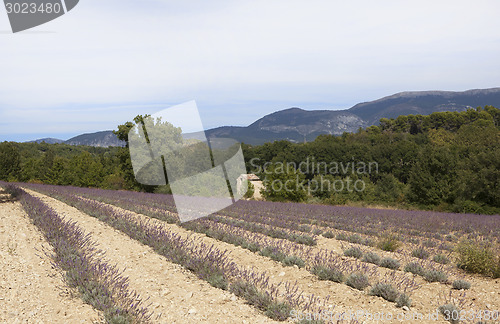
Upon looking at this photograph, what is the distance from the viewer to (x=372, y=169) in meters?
66.5

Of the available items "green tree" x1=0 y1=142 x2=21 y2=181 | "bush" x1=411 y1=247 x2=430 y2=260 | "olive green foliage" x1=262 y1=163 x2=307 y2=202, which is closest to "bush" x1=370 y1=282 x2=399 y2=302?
"bush" x1=411 y1=247 x2=430 y2=260

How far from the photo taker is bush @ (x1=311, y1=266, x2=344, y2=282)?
5.74 m

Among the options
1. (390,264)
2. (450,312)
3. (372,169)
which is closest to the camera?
(450,312)

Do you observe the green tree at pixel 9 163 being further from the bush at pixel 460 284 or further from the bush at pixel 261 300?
the bush at pixel 460 284

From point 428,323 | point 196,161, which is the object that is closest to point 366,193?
point 196,161

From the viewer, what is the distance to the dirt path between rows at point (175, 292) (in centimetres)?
419

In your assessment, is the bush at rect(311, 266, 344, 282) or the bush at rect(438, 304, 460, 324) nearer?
the bush at rect(438, 304, 460, 324)

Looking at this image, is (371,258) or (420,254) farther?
(420,254)

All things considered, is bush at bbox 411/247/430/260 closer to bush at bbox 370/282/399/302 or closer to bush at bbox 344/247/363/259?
bush at bbox 344/247/363/259

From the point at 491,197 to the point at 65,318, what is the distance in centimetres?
3490

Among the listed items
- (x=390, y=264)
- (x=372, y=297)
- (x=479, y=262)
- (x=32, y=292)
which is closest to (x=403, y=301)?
(x=372, y=297)

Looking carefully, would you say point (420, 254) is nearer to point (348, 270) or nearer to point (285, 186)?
point (348, 270)

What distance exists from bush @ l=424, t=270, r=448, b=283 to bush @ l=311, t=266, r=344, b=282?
1.71 metres

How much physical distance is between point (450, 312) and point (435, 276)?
173 cm
